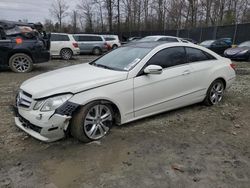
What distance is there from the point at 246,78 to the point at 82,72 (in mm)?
6792

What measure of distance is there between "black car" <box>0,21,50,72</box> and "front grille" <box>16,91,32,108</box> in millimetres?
6318

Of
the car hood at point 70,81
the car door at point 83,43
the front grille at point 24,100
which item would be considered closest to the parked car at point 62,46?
the car door at point 83,43

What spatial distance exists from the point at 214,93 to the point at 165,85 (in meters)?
1.60

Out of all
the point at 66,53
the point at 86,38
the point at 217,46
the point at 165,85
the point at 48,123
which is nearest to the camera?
the point at 48,123

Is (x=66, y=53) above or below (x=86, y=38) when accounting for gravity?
below

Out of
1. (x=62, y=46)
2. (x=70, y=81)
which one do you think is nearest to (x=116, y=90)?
(x=70, y=81)

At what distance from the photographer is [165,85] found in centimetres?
475

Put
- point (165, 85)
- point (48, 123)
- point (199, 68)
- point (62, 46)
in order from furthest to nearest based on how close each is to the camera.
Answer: point (62, 46), point (199, 68), point (165, 85), point (48, 123)

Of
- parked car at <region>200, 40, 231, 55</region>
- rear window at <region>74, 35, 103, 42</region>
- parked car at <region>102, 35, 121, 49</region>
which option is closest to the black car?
rear window at <region>74, 35, 103, 42</region>

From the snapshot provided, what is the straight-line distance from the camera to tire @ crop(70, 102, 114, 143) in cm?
383

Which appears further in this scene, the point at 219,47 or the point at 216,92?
the point at 219,47

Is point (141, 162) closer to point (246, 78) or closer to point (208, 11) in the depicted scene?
point (246, 78)

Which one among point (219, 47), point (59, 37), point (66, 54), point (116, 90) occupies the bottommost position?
point (66, 54)

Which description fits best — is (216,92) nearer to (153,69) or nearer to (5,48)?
(153,69)
